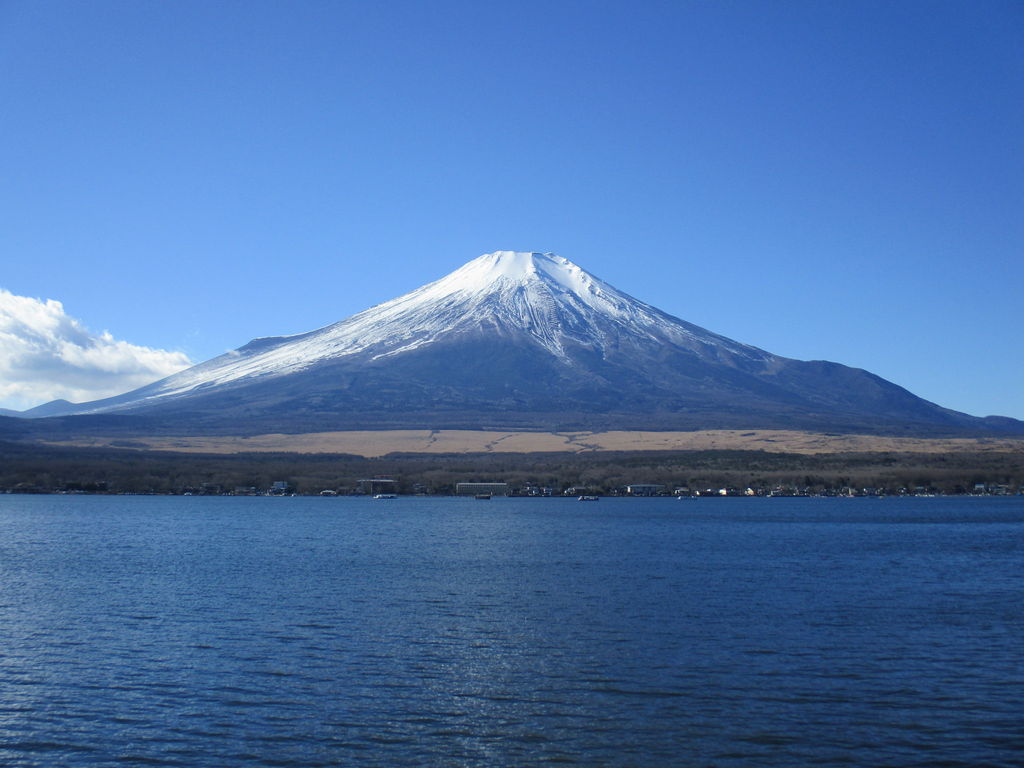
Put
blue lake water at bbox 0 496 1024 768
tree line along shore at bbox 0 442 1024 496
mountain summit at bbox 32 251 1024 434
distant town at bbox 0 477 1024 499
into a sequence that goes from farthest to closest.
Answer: mountain summit at bbox 32 251 1024 434
tree line along shore at bbox 0 442 1024 496
distant town at bbox 0 477 1024 499
blue lake water at bbox 0 496 1024 768

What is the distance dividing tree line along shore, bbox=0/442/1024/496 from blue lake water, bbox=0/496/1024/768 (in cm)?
5523

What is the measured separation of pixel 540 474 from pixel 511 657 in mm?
81783

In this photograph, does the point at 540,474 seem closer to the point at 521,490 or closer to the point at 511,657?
the point at 521,490

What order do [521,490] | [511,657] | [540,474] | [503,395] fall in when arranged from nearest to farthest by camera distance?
1. [511,657]
2. [521,490]
3. [540,474]
4. [503,395]

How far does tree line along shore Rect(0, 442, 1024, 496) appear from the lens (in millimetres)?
95250

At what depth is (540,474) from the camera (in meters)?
101

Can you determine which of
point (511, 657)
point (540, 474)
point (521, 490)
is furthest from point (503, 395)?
point (511, 657)

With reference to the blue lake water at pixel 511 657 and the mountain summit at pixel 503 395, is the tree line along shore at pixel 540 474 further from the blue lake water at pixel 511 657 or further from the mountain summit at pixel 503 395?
the blue lake water at pixel 511 657

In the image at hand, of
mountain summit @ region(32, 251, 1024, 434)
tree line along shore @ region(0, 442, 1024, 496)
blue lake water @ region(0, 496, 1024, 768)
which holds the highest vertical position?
mountain summit @ region(32, 251, 1024, 434)

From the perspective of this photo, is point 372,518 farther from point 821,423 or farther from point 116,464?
point 821,423

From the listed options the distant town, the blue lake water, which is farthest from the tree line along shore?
the blue lake water

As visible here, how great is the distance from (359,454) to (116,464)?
28850 mm

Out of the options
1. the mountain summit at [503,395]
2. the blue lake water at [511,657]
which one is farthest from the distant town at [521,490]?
the blue lake water at [511,657]

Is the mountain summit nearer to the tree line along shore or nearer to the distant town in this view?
the tree line along shore
